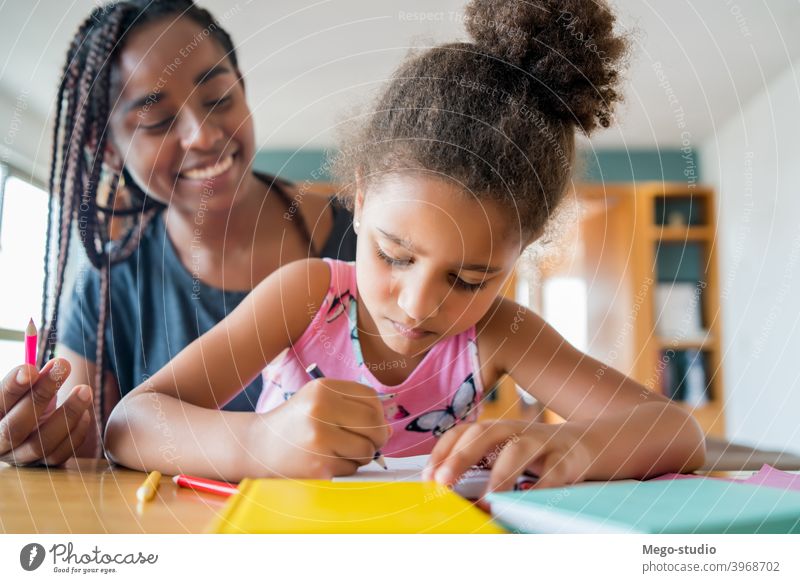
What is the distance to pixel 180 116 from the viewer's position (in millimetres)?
521

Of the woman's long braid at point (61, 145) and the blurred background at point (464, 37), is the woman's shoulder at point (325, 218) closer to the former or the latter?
the blurred background at point (464, 37)

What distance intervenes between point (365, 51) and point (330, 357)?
0.73 feet

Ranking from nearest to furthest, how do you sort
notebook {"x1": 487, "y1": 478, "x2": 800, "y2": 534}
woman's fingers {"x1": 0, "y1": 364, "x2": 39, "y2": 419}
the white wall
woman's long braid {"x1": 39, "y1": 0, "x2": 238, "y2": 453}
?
notebook {"x1": 487, "y1": 478, "x2": 800, "y2": 534} → woman's fingers {"x1": 0, "y1": 364, "x2": 39, "y2": 419} → woman's long braid {"x1": 39, "y1": 0, "x2": 238, "y2": 453} → the white wall

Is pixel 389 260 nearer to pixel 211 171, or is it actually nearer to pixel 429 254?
pixel 429 254

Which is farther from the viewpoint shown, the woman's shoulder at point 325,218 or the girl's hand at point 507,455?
the woman's shoulder at point 325,218

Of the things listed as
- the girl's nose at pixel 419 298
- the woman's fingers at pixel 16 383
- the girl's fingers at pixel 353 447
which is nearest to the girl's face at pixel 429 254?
the girl's nose at pixel 419 298

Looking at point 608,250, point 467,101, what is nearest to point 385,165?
point 467,101

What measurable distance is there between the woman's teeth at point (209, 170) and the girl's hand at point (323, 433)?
28 centimetres

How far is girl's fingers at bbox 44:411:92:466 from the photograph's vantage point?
37 centimetres

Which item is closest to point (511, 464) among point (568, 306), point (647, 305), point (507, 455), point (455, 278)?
point (507, 455)

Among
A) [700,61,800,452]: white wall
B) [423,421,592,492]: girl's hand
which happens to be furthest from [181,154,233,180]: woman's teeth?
[700,61,800,452]: white wall

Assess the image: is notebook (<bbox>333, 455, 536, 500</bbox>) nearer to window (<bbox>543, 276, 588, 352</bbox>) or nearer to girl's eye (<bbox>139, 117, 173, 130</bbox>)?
window (<bbox>543, 276, 588, 352</bbox>)

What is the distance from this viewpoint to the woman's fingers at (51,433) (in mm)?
366
